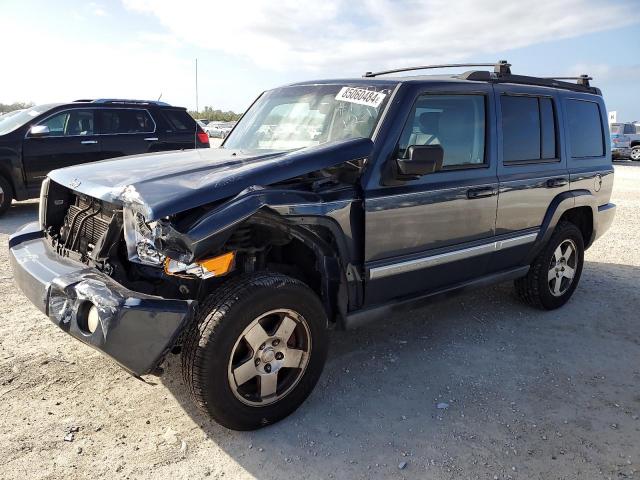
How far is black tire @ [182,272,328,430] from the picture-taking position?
2638mm

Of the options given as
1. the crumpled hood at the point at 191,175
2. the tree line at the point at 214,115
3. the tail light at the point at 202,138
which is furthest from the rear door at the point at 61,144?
the tree line at the point at 214,115

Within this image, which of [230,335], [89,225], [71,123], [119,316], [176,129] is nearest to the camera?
[119,316]

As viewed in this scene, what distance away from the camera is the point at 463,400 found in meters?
3.32

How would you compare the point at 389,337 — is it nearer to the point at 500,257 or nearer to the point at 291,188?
the point at 500,257

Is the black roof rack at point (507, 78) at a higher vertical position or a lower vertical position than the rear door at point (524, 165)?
higher

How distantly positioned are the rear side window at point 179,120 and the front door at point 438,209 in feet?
22.6

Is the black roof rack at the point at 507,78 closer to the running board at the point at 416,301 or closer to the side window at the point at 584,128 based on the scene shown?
the side window at the point at 584,128

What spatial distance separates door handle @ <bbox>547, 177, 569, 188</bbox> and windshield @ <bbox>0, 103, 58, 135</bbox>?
7.59 m

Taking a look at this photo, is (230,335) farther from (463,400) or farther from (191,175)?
(463,400)

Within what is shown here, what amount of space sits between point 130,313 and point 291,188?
3.55 feet

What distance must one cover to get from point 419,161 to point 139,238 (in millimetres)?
1630

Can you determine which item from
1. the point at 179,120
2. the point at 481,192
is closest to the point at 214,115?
the point at 179,120

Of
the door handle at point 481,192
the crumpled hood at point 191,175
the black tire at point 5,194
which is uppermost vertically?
the crumpled hood at point 191,175

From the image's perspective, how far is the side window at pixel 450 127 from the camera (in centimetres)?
351
